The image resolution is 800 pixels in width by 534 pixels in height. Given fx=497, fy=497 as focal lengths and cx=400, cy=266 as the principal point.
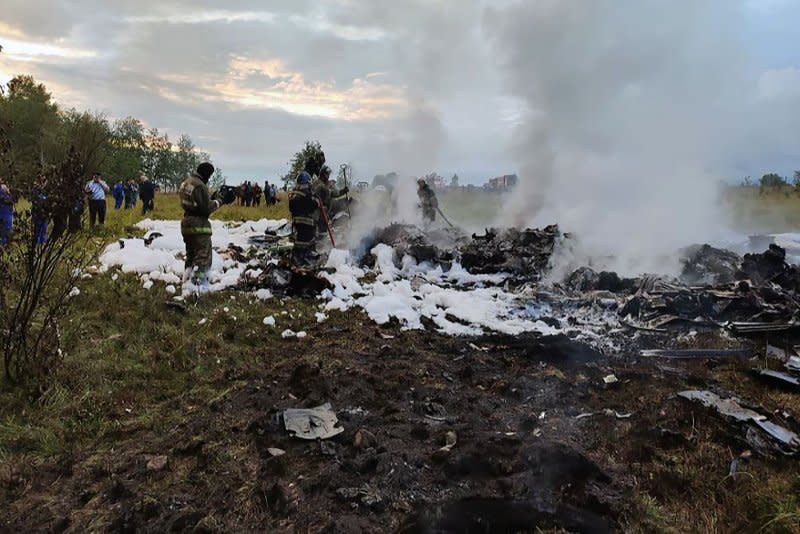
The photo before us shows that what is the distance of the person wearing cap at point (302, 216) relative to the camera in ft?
32.9

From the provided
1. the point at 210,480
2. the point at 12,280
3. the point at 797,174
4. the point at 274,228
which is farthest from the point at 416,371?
the point at 797,174

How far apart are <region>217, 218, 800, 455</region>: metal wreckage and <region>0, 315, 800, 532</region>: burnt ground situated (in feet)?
0.81

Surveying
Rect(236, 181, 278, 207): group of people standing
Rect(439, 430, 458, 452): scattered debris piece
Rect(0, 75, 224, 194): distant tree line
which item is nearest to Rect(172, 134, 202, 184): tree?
Rect(0, 75, 224, 194): distant tree line

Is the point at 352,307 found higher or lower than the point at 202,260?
lower

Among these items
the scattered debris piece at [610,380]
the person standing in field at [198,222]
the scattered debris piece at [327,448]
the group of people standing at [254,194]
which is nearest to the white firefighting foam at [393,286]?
the person standing in field at [198,222]

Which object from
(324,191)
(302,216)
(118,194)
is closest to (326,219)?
(324,191)

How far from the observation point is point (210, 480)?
3402 mm

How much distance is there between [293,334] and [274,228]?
8811 millimetres

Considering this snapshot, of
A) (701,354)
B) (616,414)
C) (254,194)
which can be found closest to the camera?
(616,414)

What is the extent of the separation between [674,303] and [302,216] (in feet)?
22.6

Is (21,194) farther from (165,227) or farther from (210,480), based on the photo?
(165,227)

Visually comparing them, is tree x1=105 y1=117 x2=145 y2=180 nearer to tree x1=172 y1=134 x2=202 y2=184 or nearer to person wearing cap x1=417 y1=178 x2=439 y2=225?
tree x1=172 y1=134 x2=202 y2=184

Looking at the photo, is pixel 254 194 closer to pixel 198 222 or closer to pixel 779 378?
pixel 198 222

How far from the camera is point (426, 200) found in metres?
16.2
